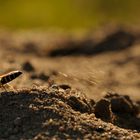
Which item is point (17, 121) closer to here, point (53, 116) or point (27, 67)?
point (53, 116)

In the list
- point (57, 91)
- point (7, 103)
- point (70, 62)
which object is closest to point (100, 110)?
point (57, 91)

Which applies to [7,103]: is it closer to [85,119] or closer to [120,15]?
[85,119]

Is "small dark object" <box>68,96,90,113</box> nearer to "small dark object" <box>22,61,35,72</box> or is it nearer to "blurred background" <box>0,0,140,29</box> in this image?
"small dark object" <box>22,61,35,72</box>

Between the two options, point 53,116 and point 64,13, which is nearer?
point 53,116

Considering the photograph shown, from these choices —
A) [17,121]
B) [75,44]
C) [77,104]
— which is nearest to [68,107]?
[77,104]

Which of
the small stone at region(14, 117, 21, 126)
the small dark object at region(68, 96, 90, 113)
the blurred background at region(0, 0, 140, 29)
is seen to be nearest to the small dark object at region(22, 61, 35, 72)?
the small dark object at region(68, 96, 90, 113)

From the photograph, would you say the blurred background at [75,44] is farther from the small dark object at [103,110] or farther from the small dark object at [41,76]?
the small dark object at [103,110]
